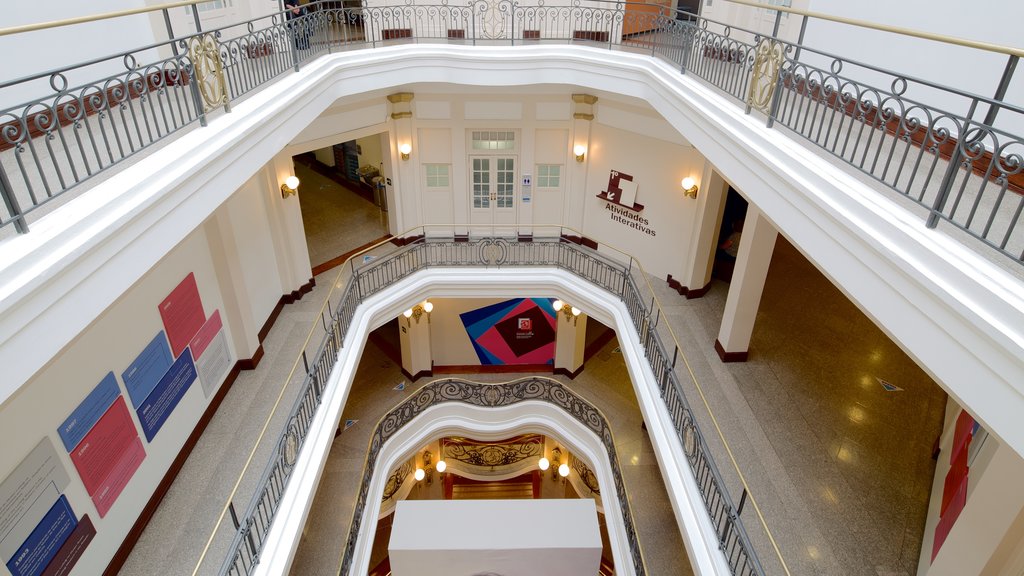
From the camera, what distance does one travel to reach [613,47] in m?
9.28

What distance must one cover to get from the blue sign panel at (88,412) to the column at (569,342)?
8.58m

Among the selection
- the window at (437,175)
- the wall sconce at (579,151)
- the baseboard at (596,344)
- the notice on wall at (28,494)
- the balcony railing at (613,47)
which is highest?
the balcony railing at (613,47)

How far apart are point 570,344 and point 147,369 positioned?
8.57m

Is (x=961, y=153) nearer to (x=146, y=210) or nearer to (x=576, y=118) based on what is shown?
(x=146, y=210)

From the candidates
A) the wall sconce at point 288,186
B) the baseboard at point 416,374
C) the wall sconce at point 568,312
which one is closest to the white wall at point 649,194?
the wall sconce at point 568,312

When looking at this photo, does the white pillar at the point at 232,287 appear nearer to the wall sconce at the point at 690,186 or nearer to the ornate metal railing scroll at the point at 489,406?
the ornate metal railing scroll at the point at 489,406

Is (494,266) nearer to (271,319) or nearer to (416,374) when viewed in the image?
(416,374)

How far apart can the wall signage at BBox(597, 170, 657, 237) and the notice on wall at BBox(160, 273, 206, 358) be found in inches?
302

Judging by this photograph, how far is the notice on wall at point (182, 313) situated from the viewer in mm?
6676

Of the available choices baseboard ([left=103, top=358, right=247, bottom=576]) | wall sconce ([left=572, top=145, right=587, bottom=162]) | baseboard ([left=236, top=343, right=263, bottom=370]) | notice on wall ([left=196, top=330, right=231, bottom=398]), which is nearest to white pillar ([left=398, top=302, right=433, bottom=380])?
baseboard ([left=236, top=343, right=263, bottom=370])

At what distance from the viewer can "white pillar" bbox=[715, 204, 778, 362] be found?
789 centimetres

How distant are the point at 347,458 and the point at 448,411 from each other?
A: 7.29 ft

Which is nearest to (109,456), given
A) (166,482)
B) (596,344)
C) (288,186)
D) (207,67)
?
(166,482)

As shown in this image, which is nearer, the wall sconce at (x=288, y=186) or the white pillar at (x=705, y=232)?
the wall sconce at (x=288, y=186)
